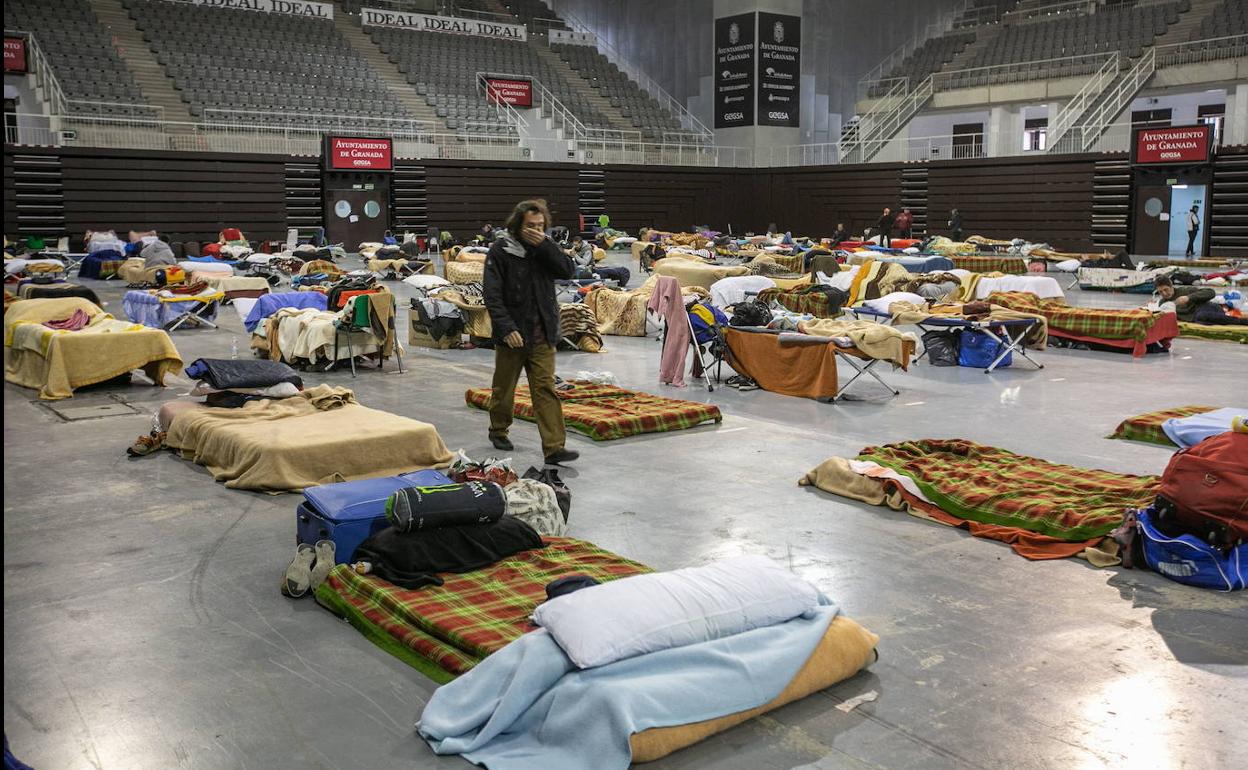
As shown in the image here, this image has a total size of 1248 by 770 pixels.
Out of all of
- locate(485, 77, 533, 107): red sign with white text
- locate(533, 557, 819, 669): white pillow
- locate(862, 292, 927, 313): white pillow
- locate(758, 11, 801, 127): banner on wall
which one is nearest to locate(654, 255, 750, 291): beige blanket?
locate(862, 292, 927, 313): white pillow

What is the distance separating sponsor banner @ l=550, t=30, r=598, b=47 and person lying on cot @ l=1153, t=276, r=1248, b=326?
26.5m

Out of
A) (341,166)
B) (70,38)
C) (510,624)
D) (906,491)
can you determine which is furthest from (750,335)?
(70,38)

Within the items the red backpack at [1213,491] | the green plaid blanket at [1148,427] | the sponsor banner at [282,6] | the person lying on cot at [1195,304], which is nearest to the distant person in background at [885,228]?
the person lying on cot at [1195,304]

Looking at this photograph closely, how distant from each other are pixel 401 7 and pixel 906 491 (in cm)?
3269

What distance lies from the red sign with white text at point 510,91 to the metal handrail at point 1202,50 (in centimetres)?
1661

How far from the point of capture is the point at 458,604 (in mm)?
3898

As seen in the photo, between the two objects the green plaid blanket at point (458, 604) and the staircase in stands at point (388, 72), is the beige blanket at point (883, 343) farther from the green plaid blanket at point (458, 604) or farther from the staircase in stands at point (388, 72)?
the staircase in stands at point (388, 72)

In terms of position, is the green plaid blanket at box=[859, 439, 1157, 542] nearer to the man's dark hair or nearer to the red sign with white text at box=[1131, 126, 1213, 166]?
the man's dark hair

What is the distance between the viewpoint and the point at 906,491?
18.4ft

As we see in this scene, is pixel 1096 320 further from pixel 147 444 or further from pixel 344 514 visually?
pixel 344 514

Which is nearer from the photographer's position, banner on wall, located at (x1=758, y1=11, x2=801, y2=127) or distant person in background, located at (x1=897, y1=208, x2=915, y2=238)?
distant person in background, located at (x1=897, y1=208, x2=915, y2=238)

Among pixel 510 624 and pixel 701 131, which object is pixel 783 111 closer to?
pixel 701 131

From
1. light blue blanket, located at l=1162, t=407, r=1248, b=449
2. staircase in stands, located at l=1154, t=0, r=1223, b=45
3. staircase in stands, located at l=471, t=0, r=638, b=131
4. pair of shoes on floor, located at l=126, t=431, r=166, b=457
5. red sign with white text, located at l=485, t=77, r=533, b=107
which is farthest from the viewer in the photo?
staircase in stands, located at l=471, t=0, r=638, b=131

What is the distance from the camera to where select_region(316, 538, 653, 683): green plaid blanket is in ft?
11.7
